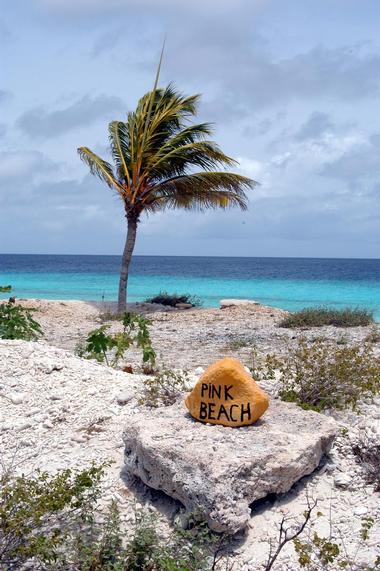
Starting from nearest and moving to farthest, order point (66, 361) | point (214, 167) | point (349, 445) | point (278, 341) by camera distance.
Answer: point (349, 445) → point (66, 361) → point (278, 341) → point (214, 167)

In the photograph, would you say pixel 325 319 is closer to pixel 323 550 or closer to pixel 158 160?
pixel 158 160

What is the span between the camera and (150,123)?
1931 centimetres

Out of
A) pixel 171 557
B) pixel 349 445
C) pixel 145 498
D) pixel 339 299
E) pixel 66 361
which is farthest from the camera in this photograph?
pixel 339 299

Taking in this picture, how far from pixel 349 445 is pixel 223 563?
1.91 metres

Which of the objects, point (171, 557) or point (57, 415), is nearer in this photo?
point (171, 557)

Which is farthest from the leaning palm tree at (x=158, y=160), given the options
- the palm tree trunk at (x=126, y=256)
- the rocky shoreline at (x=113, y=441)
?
the rocky shoreline at (x=113, y=441)

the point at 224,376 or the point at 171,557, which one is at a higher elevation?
the point at 224,376

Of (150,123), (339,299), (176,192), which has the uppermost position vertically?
(150,123)

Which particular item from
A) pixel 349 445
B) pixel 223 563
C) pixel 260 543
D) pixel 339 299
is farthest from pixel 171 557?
pixel 339 299

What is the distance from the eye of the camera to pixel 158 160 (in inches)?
729

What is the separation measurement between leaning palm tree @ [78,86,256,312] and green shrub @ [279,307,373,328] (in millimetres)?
4954

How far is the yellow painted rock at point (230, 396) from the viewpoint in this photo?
546 centimetres

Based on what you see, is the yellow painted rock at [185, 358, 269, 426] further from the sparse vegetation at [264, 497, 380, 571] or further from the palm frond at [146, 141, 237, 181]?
the palm frond at [146, 141, 237, 181]

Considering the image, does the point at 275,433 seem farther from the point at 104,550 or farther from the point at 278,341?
the point at 278,341
